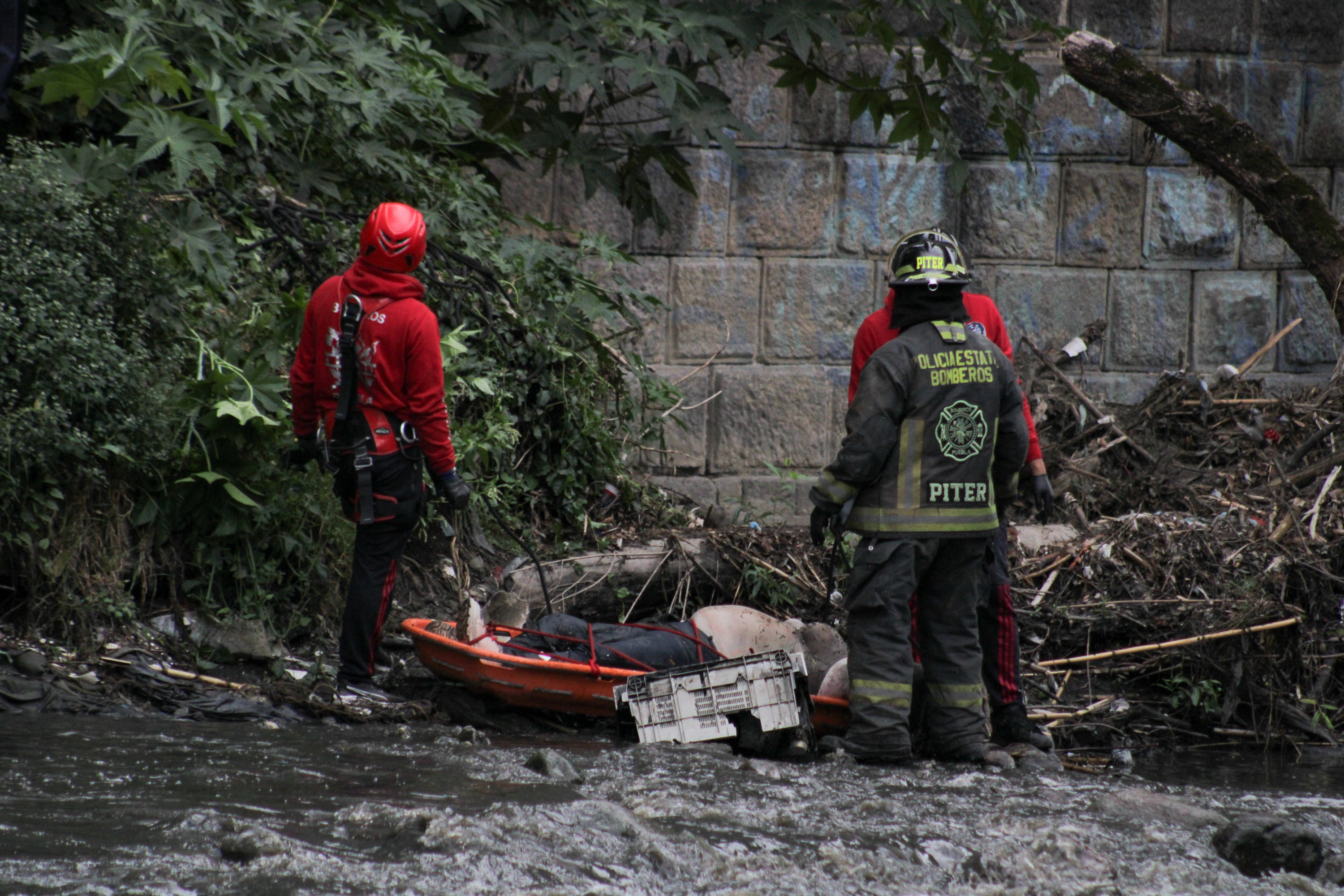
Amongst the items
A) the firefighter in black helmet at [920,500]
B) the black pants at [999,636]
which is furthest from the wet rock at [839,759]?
the black pants at [999,636]

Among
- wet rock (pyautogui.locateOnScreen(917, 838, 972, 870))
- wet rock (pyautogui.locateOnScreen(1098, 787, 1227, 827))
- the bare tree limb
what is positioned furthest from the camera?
the bare tree limb

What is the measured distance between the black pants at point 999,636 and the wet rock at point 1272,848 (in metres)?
1.47

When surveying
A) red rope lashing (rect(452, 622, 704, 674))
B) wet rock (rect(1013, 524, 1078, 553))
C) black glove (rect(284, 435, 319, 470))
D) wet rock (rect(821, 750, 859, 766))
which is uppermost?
black glove (rect(284, 435, 319, 470))

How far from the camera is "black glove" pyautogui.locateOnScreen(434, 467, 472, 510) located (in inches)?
170

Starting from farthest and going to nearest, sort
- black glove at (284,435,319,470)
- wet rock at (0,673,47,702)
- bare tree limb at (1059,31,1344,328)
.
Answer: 1. bare tree limb at (1059,31,1344,328)
2. black glove at (284,435,319,470)
3. wet rock at (0,673,47,702)

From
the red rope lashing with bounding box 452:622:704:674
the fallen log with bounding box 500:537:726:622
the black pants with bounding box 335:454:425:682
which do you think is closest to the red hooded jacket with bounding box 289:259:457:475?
the black pants with bounding box 335:454:425:682

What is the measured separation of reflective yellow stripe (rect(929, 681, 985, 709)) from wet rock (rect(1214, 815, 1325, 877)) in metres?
1.24

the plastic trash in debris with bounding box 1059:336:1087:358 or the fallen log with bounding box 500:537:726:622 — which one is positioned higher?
the plastic trash in debris with bounding box 1059:336:1087:358

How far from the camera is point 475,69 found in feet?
20.0

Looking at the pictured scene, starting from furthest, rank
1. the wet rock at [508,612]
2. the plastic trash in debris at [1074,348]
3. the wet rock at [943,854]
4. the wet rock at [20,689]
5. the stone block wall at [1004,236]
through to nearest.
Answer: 1. the plastic trash in debris at [1074,348]
2. the stone block wall at [1004,236]
3. the wet rock at [508,612]
4. the wet rock at [20,689]
5. the wet rock at [943,854]

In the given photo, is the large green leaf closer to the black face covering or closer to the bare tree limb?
the black face covering

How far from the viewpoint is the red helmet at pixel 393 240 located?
167 inches

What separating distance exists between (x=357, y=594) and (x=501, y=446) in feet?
4.66

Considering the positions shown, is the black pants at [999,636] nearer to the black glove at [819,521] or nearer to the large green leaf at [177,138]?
the black glove at [819,521]
